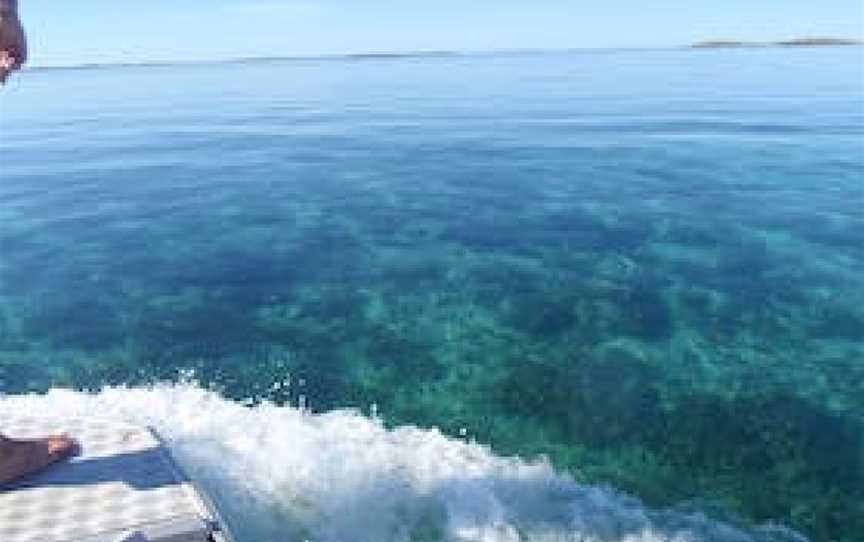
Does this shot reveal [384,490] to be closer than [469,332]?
Yes

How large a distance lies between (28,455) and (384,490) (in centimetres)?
381

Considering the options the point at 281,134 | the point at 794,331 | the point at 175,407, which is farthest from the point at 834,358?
the point at 281,134

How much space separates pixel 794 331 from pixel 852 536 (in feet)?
19.1

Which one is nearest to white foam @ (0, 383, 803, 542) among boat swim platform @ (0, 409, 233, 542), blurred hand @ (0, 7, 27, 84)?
boat swim platform @ (0, 409, 233, 542)

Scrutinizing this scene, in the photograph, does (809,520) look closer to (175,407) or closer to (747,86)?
(175,407)

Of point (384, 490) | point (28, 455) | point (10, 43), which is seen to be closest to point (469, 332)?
point (384, 490)

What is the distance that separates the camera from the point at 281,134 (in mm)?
43688

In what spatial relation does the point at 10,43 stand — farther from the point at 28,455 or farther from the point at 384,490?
the point at 384,490

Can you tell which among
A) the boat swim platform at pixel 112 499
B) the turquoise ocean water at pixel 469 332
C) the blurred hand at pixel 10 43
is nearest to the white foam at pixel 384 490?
the turquoise ocean water at pixel 469 332

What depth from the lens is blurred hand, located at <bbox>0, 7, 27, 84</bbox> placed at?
8266 millimetres

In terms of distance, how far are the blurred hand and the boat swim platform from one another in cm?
346

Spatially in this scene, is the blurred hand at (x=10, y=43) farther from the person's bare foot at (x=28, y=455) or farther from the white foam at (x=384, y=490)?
the white foam at (x=384, y=490)

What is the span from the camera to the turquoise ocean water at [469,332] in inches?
472

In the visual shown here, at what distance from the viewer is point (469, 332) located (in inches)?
676
